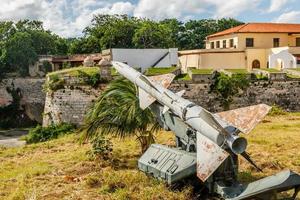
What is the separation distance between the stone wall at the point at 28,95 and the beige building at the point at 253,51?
40.3 feet

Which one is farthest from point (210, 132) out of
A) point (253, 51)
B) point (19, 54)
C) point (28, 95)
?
point (19, 54)

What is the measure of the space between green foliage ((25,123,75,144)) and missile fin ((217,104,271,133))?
54.3ft

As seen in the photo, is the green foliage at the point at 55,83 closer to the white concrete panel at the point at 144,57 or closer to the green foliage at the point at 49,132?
the green foliage at the point at 49,132

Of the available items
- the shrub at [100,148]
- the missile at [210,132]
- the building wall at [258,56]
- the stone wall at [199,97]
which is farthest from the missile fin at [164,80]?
the building wall at [258,56]

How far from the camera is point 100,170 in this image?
11938mm

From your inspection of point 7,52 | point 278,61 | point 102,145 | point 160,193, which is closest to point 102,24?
point 7,52

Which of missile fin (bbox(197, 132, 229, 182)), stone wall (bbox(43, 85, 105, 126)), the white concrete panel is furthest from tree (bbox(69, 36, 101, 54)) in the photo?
missile fin (bbox(197, 132, 229, 182))

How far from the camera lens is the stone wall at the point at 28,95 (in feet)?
122

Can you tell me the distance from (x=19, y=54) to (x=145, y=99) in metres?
31.3

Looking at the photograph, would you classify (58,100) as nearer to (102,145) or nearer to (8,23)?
(102,145)

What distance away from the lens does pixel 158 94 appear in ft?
33.1

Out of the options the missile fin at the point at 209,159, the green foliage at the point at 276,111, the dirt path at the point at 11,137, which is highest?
the missile fin at the point at 209,159

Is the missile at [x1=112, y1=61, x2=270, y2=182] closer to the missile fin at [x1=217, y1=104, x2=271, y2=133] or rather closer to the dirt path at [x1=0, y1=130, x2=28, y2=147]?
the missile fin at [x1=217, y1=104, x2=271, y2=133]

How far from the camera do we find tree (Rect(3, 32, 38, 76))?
39.2 meters
